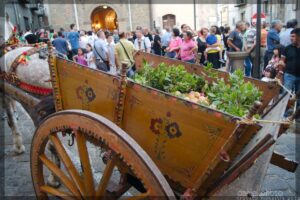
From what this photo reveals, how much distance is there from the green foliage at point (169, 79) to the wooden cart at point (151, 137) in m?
0.47

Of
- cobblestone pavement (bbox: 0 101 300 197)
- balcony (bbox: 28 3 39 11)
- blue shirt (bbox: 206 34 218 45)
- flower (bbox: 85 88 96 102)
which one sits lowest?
cobblestone pavement (bbox: 0 101 300 197)

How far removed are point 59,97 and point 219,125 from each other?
4.87 feet

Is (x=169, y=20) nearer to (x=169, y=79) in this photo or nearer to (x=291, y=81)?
(x=291, y=81)

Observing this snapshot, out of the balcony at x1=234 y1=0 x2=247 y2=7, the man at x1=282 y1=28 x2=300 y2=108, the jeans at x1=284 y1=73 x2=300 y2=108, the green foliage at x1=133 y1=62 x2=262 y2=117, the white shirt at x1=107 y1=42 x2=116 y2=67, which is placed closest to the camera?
the green foliage at x1=133 y1=62 x2=262 y2=117

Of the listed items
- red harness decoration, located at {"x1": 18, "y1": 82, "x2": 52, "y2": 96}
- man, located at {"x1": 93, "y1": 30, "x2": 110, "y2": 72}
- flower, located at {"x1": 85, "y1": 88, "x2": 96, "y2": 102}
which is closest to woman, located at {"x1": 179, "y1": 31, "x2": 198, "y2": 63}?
man, located at {"x1": 93, "y1": 30, "x2": 110, "y2": 72}

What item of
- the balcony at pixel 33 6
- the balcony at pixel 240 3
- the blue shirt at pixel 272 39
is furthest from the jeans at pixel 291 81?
the balcony at pixel 33 6

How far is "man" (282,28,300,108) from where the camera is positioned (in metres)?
5.40

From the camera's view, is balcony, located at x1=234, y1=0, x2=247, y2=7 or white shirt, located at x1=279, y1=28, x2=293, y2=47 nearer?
white shirt, located at x1=279, y1=28, x2=293, y2=47

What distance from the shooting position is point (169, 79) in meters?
2.59

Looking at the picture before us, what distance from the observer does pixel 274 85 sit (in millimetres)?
2355

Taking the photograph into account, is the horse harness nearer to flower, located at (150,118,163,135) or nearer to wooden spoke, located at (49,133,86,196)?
wooden spoke, located at (49,133,86,196)

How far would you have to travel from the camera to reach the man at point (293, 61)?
212 inches

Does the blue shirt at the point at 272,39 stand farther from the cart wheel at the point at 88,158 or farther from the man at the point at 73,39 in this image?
the man at the point at 73,39

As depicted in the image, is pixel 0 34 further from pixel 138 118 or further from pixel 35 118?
pixel 138 118
